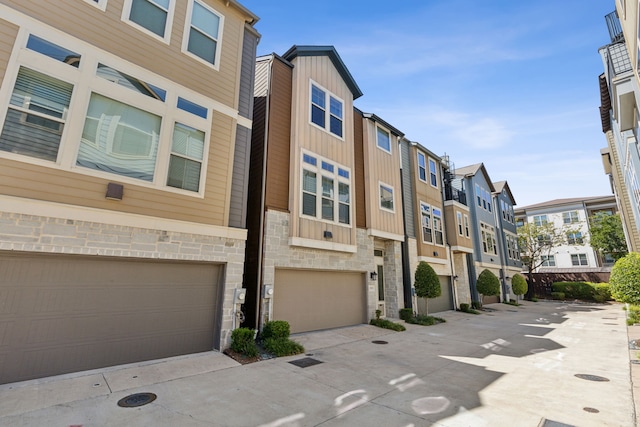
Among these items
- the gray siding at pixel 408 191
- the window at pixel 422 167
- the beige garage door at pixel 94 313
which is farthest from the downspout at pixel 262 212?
the window at pixel 422 167

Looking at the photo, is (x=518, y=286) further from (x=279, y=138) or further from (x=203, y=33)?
(x=203, y=33)

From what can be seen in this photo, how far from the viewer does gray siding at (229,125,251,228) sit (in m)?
7.83

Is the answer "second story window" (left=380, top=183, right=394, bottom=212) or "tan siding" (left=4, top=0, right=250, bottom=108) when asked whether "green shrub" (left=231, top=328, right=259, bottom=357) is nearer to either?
"tan siding" (left=4, top=0, right=250, bottom=108)

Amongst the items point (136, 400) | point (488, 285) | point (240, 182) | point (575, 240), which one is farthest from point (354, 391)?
point (575, 240)

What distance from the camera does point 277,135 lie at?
9.77m

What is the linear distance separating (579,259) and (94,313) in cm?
4798

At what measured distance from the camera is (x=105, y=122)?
6.02m

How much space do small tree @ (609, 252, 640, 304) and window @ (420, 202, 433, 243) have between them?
753 centimetres

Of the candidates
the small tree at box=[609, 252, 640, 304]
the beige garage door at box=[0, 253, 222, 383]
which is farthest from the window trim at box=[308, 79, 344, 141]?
the small tree at box=[609, 252, 640, 304]

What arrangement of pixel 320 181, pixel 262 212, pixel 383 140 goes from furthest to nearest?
pixel 383 140 < pixel 320 181 < pixel 262 212

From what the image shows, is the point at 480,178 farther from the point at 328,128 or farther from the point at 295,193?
the point at 295,193

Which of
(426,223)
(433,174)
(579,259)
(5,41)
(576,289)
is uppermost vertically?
(433,174)

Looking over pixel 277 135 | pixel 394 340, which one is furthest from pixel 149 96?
pixel 394 340

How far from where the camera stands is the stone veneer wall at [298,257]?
28.7 feet
